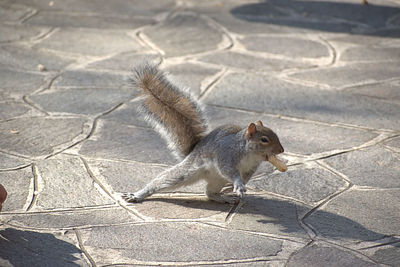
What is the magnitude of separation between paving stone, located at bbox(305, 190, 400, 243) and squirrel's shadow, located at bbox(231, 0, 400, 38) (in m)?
4.52

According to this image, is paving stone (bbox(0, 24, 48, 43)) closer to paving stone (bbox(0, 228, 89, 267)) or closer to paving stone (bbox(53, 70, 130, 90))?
paving stone (bbox(53, 70, 130, 90))

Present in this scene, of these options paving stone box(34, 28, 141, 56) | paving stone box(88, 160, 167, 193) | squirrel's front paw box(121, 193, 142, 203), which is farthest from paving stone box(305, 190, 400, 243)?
paving stone box(34, 28, 141, 56)

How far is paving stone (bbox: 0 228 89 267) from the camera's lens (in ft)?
10.4

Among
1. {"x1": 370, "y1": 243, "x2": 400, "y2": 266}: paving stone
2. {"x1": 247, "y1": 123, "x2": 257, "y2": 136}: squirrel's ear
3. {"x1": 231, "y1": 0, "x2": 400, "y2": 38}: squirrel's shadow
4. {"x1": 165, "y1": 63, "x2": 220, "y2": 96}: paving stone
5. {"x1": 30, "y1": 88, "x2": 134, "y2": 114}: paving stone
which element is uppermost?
{"x1": 247, "y1": 123, "x2": 257, "y2": 136}: squirrel's ear

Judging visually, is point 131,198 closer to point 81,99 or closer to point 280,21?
point 81,99

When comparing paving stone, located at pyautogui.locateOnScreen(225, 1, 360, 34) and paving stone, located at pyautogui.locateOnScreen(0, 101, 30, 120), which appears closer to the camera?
paving stone, located at pyautogui.locateOnScreen(0, 101, 30, 120)

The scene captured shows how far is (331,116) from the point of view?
221 inches

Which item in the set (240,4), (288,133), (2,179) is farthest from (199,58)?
(2,179)

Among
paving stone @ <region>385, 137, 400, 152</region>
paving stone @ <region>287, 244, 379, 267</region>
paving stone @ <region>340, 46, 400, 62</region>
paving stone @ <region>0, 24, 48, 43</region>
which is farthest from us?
paving stone @ <region>0, 24, 48, 43</region>

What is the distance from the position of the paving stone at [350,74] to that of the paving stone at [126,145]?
7.27 feet

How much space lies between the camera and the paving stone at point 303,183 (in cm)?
420

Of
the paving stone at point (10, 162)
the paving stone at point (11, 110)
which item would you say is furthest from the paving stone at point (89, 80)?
the paving stone at point (10, 162)

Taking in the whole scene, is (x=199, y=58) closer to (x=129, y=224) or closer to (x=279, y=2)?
(x=279, y=2)

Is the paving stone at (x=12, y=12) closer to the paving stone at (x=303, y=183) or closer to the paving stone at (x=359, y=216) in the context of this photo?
the paving stone at (x=303, y=183)
